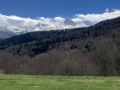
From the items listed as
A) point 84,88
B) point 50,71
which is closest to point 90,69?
point 50,71

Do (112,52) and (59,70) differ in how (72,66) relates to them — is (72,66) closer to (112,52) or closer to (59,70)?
(59,70)

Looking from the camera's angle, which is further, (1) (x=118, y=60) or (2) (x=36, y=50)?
(2) (x=36, y=50)

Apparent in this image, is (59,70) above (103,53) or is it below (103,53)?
below

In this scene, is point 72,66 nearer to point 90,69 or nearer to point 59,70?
point 59,70

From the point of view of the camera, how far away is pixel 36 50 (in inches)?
7032

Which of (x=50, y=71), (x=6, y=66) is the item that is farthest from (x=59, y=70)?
(x=6, y=66)

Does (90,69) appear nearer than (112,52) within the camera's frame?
No

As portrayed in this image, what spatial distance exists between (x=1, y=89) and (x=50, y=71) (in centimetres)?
7289

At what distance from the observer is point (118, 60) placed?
60.3m

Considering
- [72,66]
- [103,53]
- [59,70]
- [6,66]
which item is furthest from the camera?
[6,66]

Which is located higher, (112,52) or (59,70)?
(112,52)

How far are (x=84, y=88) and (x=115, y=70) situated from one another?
161 ft

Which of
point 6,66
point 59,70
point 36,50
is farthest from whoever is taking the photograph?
point 36,50

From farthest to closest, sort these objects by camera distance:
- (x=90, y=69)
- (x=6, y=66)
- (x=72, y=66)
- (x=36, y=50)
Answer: (x=36, y=50)
(x=6, y=66)
(x=90, y=69)
(x=72, y=66)
